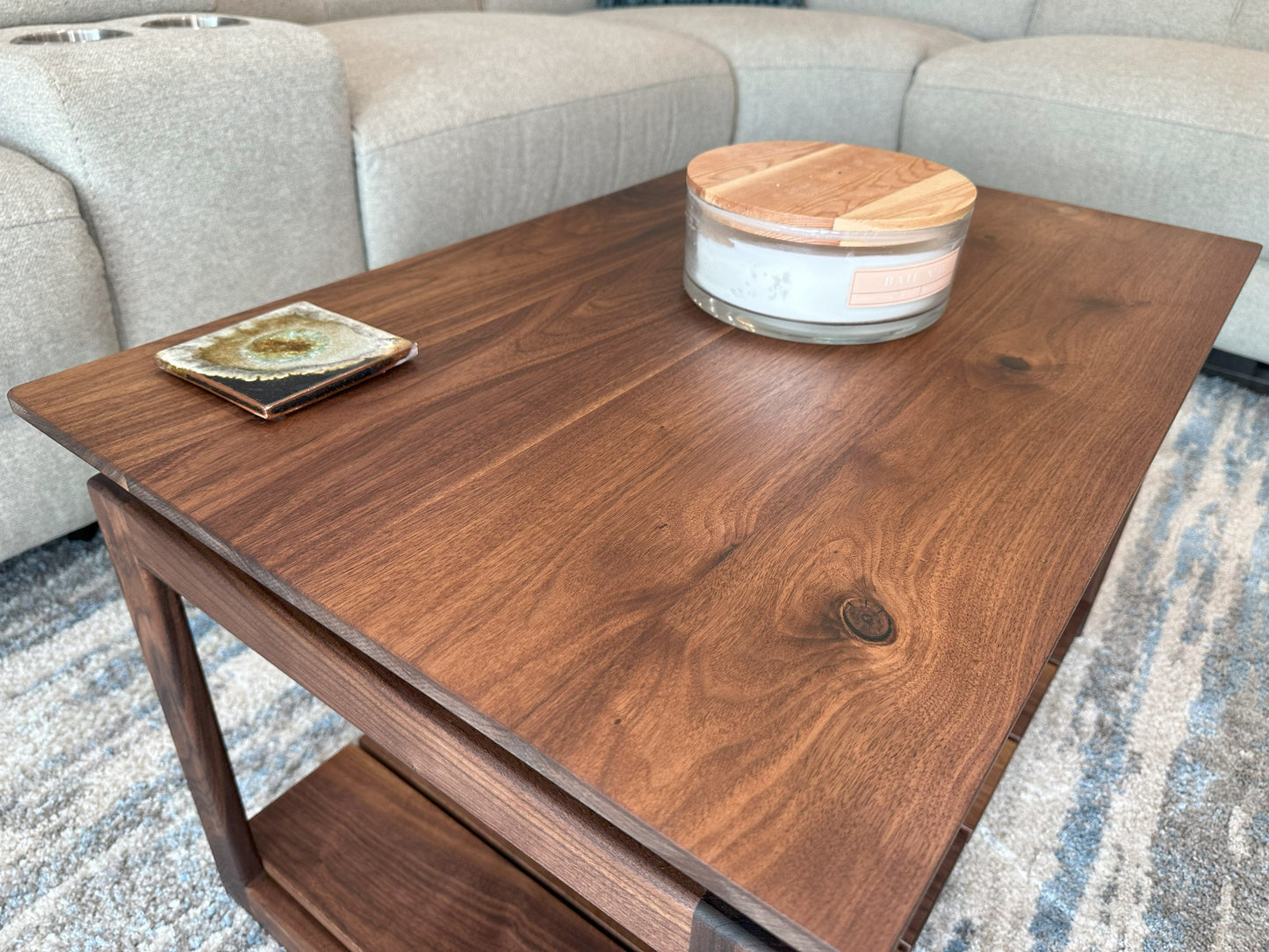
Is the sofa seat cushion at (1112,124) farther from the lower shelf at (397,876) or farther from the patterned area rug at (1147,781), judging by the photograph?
the lower shelf at (397,876)

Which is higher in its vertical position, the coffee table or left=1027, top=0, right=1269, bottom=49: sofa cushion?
left=1027, top=0, right=1269, bottom=49: sofa cushion

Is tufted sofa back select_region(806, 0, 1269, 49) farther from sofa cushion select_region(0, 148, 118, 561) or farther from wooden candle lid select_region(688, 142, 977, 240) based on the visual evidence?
sofa cushion select_region(0, 148, 118, 561)

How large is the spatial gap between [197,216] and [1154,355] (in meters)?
0.99

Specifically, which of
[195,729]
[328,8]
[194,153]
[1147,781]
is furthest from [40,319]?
[1147,781]

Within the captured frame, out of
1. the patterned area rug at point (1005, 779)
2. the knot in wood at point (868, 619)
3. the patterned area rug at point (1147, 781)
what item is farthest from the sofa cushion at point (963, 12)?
the knot in wood at point (868, 619)

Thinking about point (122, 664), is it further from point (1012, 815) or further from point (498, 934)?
point (1012, 815)

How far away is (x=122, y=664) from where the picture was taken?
93cm

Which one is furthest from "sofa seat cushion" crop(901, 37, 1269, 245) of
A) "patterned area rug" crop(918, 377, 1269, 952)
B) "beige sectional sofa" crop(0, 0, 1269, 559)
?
"patterned area rug" crop(918, 377, 1269, 952)

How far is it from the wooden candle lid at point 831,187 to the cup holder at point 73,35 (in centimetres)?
76

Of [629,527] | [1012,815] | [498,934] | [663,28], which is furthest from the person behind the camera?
[663,28]

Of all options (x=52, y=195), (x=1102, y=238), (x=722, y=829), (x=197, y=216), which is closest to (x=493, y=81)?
(x=197, y=216)

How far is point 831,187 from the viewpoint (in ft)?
2.35

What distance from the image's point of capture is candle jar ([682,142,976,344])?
0.64 metres

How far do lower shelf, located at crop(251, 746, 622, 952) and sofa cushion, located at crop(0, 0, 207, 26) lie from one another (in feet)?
3.29
